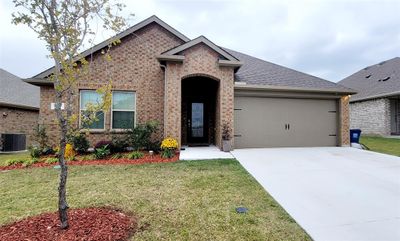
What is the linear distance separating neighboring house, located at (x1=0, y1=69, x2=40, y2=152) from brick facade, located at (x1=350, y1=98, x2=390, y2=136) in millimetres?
22061

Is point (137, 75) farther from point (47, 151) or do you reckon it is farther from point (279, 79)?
point (279, 79)

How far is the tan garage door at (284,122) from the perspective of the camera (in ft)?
30.3

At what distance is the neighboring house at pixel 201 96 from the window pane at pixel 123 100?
41mm

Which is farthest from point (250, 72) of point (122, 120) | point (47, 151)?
point (47, 151)

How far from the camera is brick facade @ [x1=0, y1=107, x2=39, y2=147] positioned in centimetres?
1129

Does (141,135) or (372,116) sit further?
(372,116)

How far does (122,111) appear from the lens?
29.8 feet

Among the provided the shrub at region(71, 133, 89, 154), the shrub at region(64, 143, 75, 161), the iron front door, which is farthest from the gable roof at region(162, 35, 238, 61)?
the shrub at region(64, 143, 75, 161)

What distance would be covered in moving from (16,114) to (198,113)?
11.0 metres

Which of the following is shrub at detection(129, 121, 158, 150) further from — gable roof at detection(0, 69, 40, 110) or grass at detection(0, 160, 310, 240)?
gable roof at detection(0, 69, 40, 110)

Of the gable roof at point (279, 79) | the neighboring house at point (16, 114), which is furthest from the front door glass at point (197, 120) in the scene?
the neighboring house at point (16, 114)

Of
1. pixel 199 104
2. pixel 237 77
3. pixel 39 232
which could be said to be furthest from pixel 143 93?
pixel 39 232

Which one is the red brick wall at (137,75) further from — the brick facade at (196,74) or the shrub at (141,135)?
the brick facade at (196,74)

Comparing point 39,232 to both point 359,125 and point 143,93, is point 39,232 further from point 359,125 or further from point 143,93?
point 359,125
